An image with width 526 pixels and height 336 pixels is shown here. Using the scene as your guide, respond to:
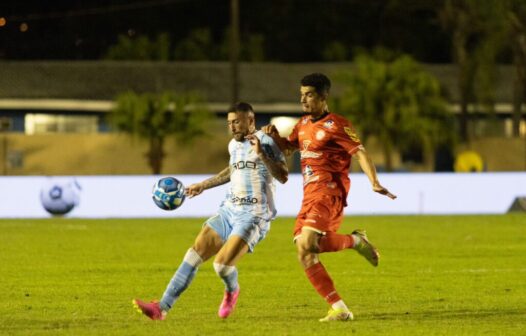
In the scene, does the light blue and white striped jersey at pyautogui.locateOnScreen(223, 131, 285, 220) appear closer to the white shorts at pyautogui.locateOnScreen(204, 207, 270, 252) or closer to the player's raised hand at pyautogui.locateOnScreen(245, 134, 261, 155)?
the white shorts at pyautogui.locateOnScreen(204, 207, 270, 252)

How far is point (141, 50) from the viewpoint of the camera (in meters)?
62.3

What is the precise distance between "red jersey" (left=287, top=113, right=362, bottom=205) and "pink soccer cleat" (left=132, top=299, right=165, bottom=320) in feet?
4.97

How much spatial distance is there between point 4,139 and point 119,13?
1073 inches

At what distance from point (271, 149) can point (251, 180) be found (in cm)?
32

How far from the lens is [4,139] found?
48.2 metres

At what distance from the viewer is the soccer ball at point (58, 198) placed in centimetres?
3008

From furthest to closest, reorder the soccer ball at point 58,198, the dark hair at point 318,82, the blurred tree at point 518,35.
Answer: the blurred tree at point 518,35
the soccer ball at point 58,198
the dark hair at point 318,82

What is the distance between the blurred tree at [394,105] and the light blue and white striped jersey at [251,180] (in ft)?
123

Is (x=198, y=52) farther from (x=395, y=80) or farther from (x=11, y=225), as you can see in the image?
(x=11, y=225)

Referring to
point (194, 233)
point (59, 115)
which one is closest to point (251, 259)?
point (194, 233)

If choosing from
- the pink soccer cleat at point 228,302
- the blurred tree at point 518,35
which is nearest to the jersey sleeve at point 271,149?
the pink soccer cleat at point 228,302

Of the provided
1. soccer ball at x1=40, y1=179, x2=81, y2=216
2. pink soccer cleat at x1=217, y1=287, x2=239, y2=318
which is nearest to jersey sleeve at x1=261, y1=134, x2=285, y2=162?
pink soccer cleat at x1=217, y1=287, x2=239, y2=318

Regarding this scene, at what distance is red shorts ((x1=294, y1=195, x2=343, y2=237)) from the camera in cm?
1155

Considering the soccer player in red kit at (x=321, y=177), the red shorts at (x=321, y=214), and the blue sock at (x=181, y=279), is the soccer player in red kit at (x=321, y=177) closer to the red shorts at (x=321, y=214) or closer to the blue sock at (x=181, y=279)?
the red shorts at (x=321, y=214)
